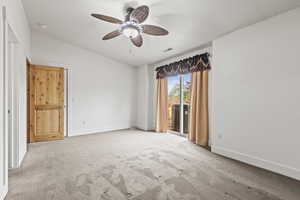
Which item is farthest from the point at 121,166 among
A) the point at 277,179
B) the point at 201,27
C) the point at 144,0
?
the point at 201,27

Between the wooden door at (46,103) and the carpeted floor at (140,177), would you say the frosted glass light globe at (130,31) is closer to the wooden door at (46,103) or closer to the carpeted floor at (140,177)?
the carpeted floor at (140,177)

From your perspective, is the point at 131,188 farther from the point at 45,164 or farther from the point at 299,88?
the point at 299,88

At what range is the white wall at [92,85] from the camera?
445 centimetres

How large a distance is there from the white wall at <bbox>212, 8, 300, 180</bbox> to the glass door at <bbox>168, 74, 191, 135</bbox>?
1395 mm

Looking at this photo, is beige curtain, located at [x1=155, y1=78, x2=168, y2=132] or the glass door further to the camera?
beige curtain, located at [x1=155, y1=78, x2=168, y2=132]

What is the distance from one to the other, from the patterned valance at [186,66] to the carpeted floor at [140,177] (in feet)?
6.68

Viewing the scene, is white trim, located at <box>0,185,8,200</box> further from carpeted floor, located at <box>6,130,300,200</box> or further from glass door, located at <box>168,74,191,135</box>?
glass door, located at <box>168,74,191,135</box>

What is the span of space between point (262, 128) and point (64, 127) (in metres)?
4.90

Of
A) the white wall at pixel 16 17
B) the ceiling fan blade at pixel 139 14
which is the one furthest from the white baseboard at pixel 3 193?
the ceiling fan blade at pixel 139 14

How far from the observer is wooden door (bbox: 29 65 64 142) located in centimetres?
398

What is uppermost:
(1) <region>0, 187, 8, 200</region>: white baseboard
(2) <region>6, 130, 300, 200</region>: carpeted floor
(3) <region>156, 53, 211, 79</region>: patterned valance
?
(3) <region>156, 53, 211, 79</region>: patterned valance

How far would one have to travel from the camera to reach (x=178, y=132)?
16.3 feet

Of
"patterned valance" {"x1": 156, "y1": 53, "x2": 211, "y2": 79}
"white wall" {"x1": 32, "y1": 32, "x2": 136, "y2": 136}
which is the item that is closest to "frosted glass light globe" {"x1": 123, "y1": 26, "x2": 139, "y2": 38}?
"patterned valance" {"x1": 156, "y1": 53, "x2": 211, "y2": 79}

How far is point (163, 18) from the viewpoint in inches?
111
